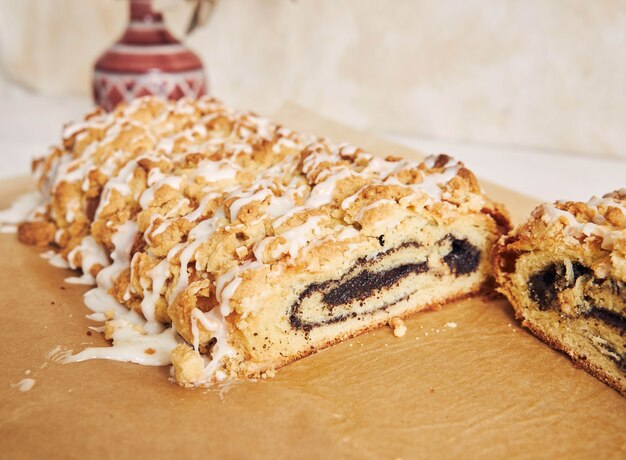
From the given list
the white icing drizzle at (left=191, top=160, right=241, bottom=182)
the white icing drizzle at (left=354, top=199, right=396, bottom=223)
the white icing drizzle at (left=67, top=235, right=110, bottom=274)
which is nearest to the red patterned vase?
the white icing drizzle at (left=67, top=235, right=110, bottom=274)

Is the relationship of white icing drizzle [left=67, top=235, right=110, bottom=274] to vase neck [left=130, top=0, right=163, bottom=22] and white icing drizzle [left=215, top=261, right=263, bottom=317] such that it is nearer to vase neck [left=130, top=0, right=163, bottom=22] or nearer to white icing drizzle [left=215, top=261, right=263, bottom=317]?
white icing drizzle [left=215, top=261, right=263, bottom=317]

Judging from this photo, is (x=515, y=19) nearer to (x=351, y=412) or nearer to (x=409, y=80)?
(x=409, y=80)

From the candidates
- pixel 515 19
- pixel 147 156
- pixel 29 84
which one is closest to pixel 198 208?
pixel 147 156

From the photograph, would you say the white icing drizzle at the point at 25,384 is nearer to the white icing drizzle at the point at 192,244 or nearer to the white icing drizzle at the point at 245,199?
the white icing drizzle at the point at 192,244

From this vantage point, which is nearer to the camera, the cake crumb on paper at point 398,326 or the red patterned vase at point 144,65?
the cake crumb on paper at point 398,326

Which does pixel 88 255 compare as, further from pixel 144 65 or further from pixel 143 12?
pixel 143 12

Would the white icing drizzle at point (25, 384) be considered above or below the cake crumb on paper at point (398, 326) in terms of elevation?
below

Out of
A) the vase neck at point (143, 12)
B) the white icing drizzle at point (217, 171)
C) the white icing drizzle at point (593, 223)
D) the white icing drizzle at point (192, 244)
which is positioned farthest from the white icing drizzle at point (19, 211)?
the white icing drizzle at point (593, 223)
